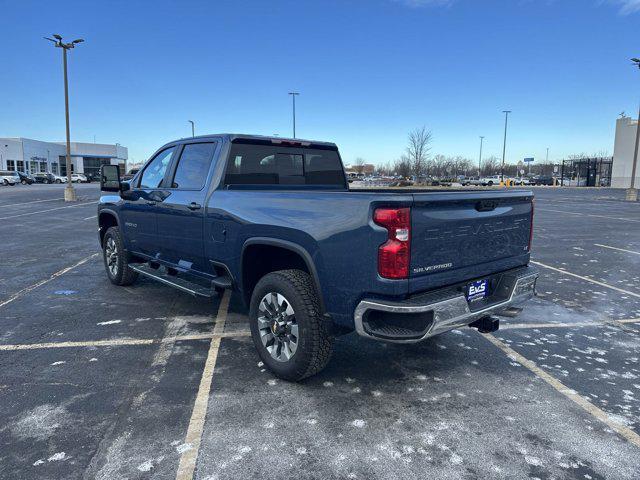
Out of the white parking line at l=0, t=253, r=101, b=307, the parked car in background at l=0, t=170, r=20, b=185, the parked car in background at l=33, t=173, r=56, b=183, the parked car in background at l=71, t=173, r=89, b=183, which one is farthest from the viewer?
the parked car in background at l=71, t=173, r=89, b=183

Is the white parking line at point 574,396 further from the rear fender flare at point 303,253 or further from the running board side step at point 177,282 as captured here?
the running board side step at point 177,282

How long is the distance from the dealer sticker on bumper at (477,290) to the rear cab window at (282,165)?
93.4 inches

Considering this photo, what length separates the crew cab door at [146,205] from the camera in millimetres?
5523

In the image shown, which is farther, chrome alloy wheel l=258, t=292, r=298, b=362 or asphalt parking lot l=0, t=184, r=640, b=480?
chrome alloy wheel l=258, t=292, r=298, b=362

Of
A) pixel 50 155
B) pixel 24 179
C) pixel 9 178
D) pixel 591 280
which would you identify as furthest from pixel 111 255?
pixel 50 155

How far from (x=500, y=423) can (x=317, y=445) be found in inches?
50.2

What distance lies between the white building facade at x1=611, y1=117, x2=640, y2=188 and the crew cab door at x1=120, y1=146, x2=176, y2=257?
195ft

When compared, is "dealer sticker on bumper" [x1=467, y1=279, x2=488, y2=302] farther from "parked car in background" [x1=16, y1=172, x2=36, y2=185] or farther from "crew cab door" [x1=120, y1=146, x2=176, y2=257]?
"parked car in background" [x1=16, y1=172, x2=36, y2=185]

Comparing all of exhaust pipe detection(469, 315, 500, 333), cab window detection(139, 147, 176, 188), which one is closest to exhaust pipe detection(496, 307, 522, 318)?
exhaust pipe detection(469, 315, 500, 333)

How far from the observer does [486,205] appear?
361 cm

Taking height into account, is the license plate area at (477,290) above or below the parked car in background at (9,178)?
below

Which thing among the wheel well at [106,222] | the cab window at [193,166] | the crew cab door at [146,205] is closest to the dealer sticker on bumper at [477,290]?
the cab window at [193,166]

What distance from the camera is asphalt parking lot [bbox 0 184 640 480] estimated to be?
9.11 ft

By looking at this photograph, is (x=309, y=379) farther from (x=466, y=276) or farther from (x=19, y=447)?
(x=19, y=447)
